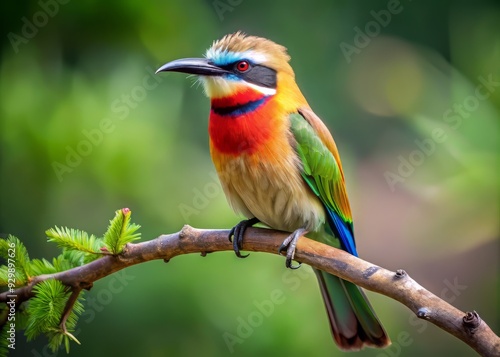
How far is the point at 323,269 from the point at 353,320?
468mm

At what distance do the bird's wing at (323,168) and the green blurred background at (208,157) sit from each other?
0.62 m

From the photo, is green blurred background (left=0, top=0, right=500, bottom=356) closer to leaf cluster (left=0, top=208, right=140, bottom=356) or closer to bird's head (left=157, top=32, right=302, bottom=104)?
bird's head (left=157, top=32, right=302, bottom=104)

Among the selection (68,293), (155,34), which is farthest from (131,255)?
(155,34)

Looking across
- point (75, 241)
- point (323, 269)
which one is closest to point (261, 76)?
point (323, 269)

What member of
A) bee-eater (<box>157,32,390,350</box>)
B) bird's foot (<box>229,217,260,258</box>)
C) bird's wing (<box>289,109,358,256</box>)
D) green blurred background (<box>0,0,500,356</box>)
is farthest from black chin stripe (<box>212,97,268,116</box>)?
green blurred background (<box>0,0,500,356</box>)

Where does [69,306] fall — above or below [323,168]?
below

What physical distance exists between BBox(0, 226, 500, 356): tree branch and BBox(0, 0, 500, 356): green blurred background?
2.72 feet

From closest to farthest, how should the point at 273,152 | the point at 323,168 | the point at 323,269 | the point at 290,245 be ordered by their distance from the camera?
the point at 323,269 < the point at 290,245 < the point at 273,152 < the point at 323,168

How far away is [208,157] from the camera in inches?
123

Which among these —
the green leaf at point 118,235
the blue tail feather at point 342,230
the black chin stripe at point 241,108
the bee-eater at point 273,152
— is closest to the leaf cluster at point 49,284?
the green leaf at point 118,235

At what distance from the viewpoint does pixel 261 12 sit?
3.98m

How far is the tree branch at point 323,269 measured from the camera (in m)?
1.40

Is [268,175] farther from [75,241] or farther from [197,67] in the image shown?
[75,241]

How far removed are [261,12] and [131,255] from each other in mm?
2549
